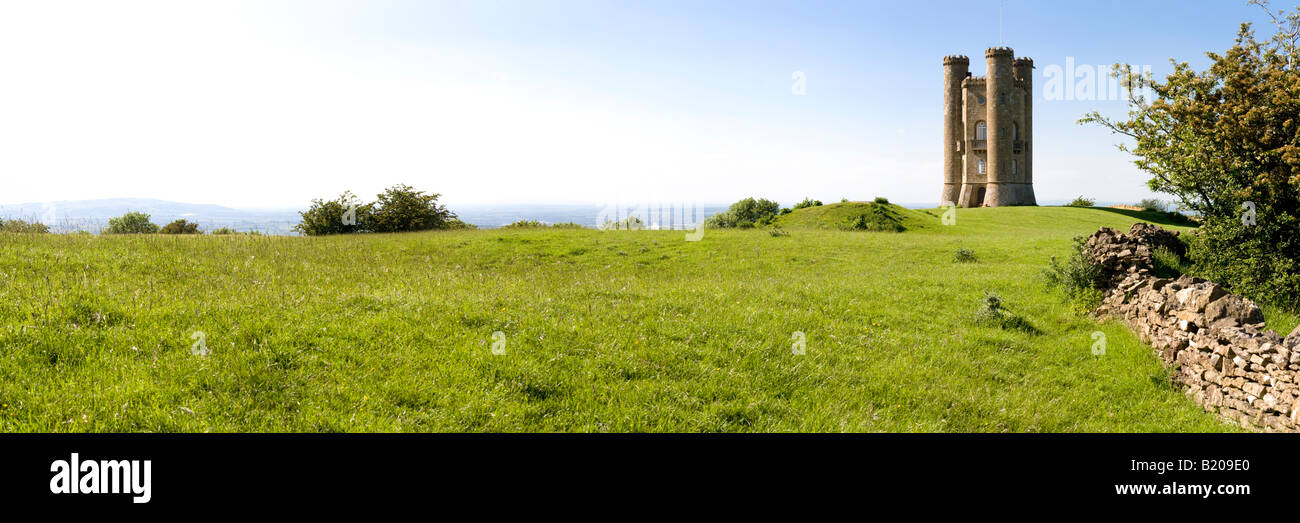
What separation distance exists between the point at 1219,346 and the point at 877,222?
105 feet

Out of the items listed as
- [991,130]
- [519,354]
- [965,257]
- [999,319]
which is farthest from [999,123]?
[519,354]

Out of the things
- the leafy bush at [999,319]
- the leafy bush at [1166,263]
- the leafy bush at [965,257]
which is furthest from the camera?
the leafy bush at [965,257]

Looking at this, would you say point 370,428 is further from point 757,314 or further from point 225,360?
point 757,314

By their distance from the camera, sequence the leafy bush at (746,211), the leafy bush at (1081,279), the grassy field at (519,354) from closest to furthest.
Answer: the grassy field at (519,354)
the leafy bush at (1081,279)
the leafy bush at (746,211)

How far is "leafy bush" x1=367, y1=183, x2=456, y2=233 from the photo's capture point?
35188 mm

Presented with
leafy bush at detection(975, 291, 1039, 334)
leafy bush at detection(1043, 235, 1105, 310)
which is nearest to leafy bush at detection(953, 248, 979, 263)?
leafy bush at detection(1043, 235, 1105, 310)

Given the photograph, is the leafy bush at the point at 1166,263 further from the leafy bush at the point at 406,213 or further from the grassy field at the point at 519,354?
the leafy bush at the point at 406,213

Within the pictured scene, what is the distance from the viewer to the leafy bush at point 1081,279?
1430cm

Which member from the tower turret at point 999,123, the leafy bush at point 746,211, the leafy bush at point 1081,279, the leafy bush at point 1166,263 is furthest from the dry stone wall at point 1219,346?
the tower turret at point 999,123

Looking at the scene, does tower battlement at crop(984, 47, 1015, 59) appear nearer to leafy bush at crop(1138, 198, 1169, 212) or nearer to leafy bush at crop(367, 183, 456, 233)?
leafy bush at crop(1138, 198, 1169, 212)

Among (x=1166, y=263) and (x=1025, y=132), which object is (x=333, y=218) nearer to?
(x=1166, y=263)

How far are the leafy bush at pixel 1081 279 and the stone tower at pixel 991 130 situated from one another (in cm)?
6450
